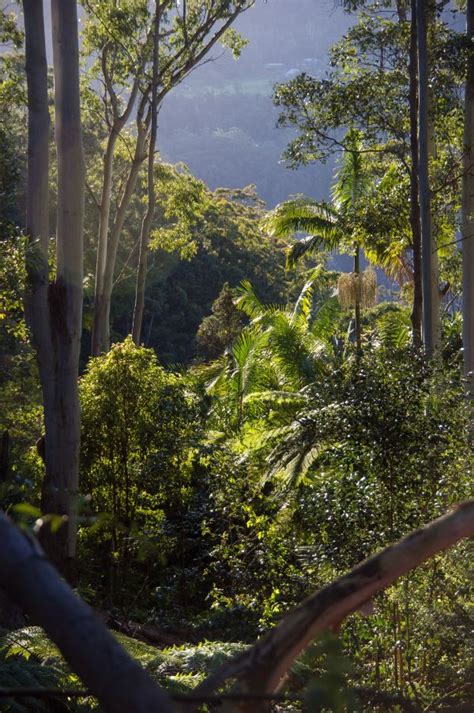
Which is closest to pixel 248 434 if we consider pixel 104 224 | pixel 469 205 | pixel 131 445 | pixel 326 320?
pixel 131 445

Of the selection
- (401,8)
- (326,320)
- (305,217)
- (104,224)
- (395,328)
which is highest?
(401,8)

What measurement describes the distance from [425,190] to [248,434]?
450cm

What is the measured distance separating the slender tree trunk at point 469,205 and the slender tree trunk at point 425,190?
0.49 metres

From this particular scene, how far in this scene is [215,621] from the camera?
7.84 metres

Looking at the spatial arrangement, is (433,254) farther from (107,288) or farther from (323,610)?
(323,610)

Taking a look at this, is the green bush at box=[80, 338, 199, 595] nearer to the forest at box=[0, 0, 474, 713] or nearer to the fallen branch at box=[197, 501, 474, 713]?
the forest at box=[0, 0, 474, 713]

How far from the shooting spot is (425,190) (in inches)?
491

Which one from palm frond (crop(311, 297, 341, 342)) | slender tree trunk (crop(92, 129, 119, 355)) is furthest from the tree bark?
slender tree trunk (crop(92, 129, 119, 355))

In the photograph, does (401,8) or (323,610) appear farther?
(401,8)

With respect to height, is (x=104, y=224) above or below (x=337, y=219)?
above

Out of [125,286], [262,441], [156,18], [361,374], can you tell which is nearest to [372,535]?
[361,374]

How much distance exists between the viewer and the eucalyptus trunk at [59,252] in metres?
9.37

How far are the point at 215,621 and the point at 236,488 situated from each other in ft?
4.57

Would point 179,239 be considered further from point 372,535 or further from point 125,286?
point 372,535
